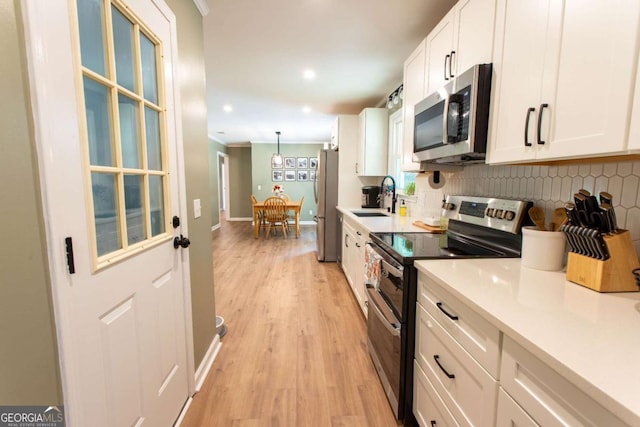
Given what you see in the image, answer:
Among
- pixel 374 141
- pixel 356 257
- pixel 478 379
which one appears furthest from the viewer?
A: pixel 374 141

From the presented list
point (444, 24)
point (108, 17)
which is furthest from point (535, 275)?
point (108, 17)

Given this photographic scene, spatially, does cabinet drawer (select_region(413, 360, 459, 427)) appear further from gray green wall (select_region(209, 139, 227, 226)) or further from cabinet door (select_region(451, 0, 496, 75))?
gray green wall (select_region(209, 139, 227, 226))

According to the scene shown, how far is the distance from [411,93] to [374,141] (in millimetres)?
1577

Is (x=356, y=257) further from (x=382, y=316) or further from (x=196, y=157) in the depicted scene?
(x=196, y=157)

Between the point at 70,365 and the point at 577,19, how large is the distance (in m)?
1.83

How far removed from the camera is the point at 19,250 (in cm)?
66

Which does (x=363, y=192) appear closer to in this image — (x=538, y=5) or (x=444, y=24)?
(x=444, y=24)

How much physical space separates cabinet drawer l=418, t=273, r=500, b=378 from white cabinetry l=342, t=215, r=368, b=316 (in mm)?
1061

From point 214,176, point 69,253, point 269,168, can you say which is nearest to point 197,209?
point 69,253

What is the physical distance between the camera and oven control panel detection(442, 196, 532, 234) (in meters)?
1.35

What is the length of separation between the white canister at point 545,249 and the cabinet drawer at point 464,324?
1.39 ft

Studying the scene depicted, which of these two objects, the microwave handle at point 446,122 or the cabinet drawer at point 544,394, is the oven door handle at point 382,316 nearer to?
the cabinet drawer at point 544,394

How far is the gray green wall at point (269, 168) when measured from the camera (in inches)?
301

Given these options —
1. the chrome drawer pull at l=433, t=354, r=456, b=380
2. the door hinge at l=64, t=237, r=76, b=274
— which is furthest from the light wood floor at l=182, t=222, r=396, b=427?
the door hinge at l=64, t=237, r=76, b=274
